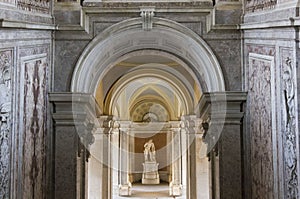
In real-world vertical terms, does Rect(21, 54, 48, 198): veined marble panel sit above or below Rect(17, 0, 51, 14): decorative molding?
below

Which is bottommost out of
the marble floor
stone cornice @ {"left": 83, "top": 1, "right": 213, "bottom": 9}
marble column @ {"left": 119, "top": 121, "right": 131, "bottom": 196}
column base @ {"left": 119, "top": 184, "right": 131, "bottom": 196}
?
the marble floor

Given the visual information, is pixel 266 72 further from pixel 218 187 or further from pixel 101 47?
pixel 101 47

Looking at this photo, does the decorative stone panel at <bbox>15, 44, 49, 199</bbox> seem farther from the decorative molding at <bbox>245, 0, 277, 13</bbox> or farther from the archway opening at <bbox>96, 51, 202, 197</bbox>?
the decorative molding at <bbox>245, 0, 277, 13</bbox>

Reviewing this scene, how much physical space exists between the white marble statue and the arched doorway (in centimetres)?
78

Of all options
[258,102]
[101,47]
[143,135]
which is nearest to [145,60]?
[101,47]

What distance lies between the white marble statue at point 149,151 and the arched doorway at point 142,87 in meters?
0.78

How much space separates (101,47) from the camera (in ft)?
28.8

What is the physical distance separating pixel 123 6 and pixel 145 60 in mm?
6198

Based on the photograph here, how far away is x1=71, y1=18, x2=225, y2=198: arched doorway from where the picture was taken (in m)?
8.68

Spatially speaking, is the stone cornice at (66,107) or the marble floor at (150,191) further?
the marble floor at (150,191)

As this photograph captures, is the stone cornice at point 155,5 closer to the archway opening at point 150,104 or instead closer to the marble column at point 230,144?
the marble column at point 230,144

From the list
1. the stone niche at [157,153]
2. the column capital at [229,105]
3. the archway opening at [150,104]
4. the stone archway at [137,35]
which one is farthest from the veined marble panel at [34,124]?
the stone niche at [157,153]

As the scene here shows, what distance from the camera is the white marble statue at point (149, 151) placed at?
25953 mm

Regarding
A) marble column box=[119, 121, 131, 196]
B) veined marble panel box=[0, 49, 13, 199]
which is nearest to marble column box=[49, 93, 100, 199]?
veined marble panel box=[0, 49, 13, 199]
